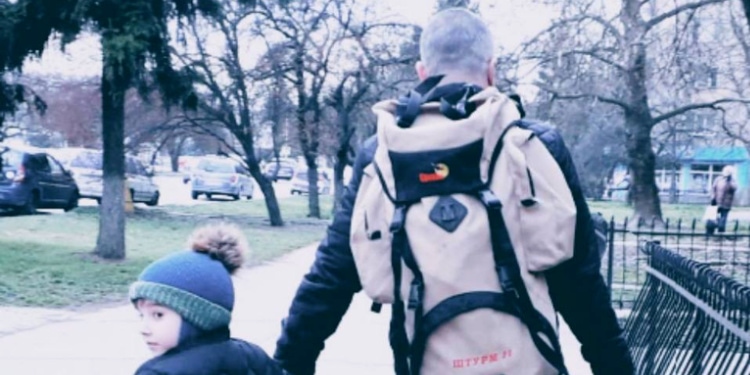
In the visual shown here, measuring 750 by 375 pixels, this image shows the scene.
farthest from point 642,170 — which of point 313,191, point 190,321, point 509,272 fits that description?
point 509,272

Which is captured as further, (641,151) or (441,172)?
(641,151)

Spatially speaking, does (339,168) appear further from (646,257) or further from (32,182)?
(646,257)

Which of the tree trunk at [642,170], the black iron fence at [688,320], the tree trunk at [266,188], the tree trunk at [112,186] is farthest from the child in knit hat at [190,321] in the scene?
the tree trunk at [642,170]

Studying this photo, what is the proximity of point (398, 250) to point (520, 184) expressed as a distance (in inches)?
11.7

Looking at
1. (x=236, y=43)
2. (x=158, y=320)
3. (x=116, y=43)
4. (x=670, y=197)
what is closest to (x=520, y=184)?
(x=158, y=320)

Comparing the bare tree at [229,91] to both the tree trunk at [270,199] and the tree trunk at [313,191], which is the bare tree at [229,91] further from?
the tree trunk at [313,191]

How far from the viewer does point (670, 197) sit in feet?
194

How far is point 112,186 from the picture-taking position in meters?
13.1

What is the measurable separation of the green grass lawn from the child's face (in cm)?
130

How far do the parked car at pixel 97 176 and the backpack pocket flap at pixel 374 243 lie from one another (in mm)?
24550

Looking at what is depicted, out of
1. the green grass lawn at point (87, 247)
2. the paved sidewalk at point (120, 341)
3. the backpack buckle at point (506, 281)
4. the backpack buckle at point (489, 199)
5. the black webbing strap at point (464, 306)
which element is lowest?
the paved sidewalk at point (120, 341)

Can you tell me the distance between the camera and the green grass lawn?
1068 centimetres

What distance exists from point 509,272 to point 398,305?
0.26 metres

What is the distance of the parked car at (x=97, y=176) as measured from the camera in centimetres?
2655
